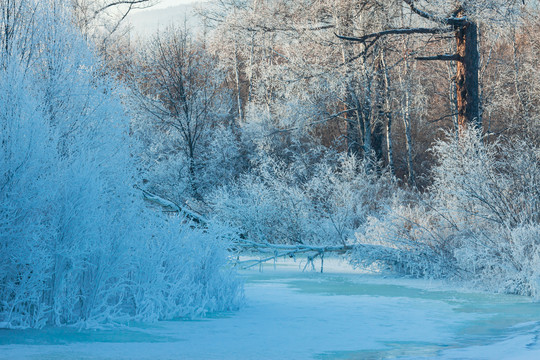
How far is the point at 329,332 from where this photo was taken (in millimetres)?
5926

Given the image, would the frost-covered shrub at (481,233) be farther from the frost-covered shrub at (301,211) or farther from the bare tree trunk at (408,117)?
the bare tree trunk at (408,117)

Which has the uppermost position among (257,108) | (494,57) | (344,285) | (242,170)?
(494,57)

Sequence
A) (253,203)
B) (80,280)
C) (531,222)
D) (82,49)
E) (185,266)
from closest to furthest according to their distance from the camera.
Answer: (80,280) < (185,266) < (531,222) < (82,49) < (253,203)

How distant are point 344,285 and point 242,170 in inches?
540

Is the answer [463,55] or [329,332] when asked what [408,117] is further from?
[329,332]

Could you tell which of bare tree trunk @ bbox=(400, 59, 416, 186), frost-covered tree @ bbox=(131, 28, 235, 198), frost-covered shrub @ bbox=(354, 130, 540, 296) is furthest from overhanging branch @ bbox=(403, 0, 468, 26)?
frost-covered tree @ bbox=(131, 28, 235, 198)

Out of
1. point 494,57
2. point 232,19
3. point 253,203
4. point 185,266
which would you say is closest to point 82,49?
point 185,266

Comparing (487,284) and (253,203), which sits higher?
(253,203)

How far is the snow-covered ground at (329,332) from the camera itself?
16.4 ft

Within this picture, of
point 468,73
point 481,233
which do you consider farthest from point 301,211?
point 481,233

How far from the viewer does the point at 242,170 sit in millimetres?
22812

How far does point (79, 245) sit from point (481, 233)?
5626mm

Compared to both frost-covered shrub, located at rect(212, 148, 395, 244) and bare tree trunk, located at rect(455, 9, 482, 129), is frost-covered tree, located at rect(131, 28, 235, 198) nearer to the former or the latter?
frost-covered shrub, located at rect(212, 148, 395, 244)

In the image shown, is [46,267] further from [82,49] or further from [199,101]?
[199,101]
